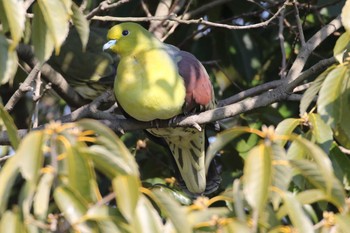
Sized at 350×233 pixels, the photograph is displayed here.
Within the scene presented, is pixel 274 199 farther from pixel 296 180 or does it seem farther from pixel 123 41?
pixel 123 41

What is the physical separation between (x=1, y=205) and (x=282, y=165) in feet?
2.24

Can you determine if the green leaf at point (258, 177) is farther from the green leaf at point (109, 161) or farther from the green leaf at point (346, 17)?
the green leaf at point (346, 17)

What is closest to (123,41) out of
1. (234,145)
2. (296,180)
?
(234,145)

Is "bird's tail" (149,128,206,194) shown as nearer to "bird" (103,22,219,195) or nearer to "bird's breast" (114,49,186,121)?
"bird" (103,22,219,195)

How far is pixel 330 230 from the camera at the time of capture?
2.17m

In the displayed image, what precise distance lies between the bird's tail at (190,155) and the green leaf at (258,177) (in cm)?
213

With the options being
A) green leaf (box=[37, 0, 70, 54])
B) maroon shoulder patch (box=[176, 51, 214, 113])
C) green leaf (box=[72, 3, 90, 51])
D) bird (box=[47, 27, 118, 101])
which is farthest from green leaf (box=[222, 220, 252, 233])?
bird (box=[47, 27, 118, 101])

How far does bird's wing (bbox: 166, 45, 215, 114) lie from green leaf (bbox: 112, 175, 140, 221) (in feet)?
6.26

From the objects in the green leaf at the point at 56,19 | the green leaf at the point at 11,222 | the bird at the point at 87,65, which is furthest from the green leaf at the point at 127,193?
the bird at the point at 87,65

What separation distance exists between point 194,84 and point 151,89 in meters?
0.23

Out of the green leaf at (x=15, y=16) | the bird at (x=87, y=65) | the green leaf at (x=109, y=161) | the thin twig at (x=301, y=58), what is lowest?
the bird at (x=87, y=65)

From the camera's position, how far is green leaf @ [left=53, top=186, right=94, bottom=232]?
75.7 inches

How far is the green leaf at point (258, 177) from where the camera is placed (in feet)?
6.30

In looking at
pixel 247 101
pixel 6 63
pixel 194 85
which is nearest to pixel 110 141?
pixel 6 63
